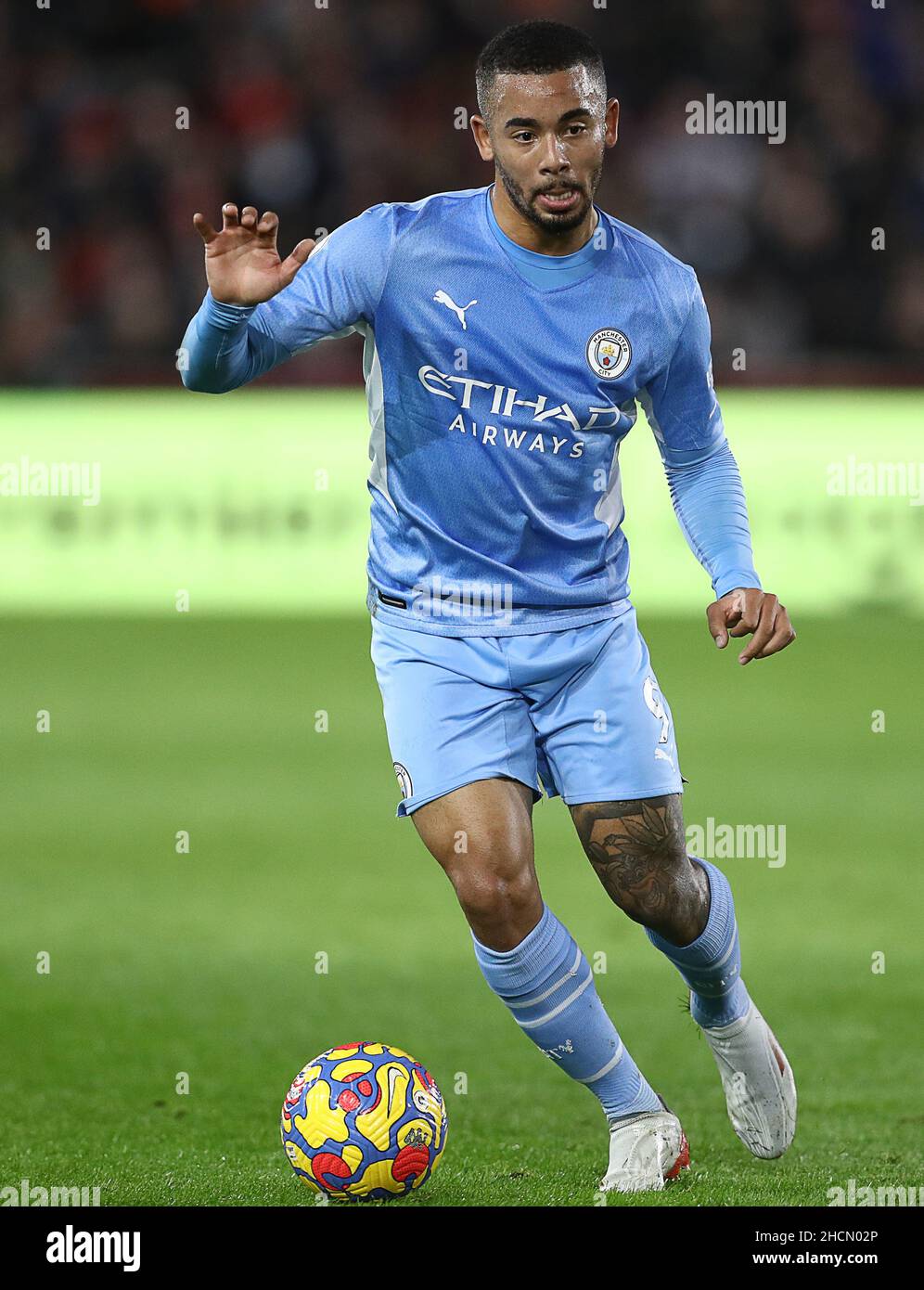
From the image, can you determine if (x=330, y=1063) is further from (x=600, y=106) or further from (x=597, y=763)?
(x=600, y=106)

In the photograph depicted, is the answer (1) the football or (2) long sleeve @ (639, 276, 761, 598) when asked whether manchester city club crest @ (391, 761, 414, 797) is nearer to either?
(1) the football

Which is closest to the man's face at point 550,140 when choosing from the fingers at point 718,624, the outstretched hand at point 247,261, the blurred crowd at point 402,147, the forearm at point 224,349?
the outstretched hand at point 247,261

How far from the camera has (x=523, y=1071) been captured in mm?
5594

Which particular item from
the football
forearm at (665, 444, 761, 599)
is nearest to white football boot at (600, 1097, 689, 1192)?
the football

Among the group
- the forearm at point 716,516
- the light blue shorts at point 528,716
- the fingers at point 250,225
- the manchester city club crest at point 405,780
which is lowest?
the manchester city club crest at point 405,780

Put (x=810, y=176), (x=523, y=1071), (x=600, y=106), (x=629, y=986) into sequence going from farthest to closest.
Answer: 1. (x=810, y=176)
2. (x=629, y=986)
3. (x=523, y=1071)
4. (x=600, y=106)

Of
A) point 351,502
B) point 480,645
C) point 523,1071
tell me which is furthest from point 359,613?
point 480,645

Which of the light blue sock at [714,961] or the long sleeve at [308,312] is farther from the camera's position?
the light blue sock at [714,961]

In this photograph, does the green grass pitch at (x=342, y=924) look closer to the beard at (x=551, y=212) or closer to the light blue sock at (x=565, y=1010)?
the light blue sock at (x=565, y=1010)

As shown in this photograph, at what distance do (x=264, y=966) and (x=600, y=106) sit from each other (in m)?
3.51

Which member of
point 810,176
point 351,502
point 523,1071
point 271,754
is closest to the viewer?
point 523,1071

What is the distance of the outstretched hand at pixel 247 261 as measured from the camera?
394 cm

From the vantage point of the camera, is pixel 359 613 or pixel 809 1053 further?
pixel 359 613

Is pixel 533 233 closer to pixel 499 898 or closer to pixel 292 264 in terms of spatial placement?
pixel 292 264
